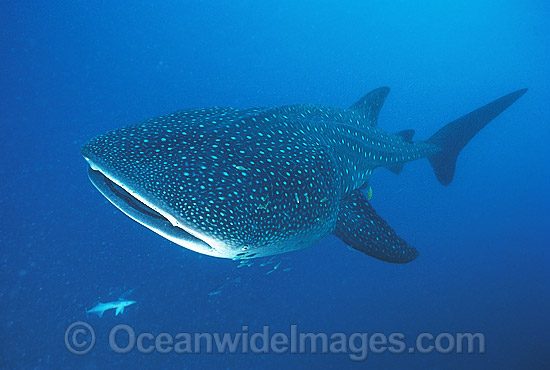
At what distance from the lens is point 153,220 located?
2078mm

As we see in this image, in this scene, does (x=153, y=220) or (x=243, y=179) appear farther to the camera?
(x=243, y=179)

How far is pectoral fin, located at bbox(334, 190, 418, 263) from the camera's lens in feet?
11.7

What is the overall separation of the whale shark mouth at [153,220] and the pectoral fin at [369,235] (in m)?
1.87

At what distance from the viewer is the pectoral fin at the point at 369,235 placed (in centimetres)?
356

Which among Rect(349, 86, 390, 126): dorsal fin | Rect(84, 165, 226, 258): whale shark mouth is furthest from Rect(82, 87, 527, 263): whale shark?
Rect(349, 86, 390, 126): dorsal fin

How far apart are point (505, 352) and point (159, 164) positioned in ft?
52.2

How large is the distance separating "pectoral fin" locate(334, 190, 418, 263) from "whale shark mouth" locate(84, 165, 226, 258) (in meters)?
1.87

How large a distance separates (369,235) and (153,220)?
2.42 metres

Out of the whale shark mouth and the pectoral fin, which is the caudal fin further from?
the whale shark mouth

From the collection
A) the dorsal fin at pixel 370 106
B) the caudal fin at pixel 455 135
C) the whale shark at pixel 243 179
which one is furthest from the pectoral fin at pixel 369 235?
the caudal fin at pixel 455 135

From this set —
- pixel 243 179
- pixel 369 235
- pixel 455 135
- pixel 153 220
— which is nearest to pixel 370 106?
pixel 455 135

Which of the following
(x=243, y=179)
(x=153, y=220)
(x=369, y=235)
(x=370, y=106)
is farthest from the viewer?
(x=370, y=106)

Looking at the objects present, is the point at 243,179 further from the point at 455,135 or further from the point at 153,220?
the point at 455,135

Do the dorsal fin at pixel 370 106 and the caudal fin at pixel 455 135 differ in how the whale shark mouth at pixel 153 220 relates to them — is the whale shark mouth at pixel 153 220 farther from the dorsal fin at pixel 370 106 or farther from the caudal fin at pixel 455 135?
the caudal fin at pixel 455 135
